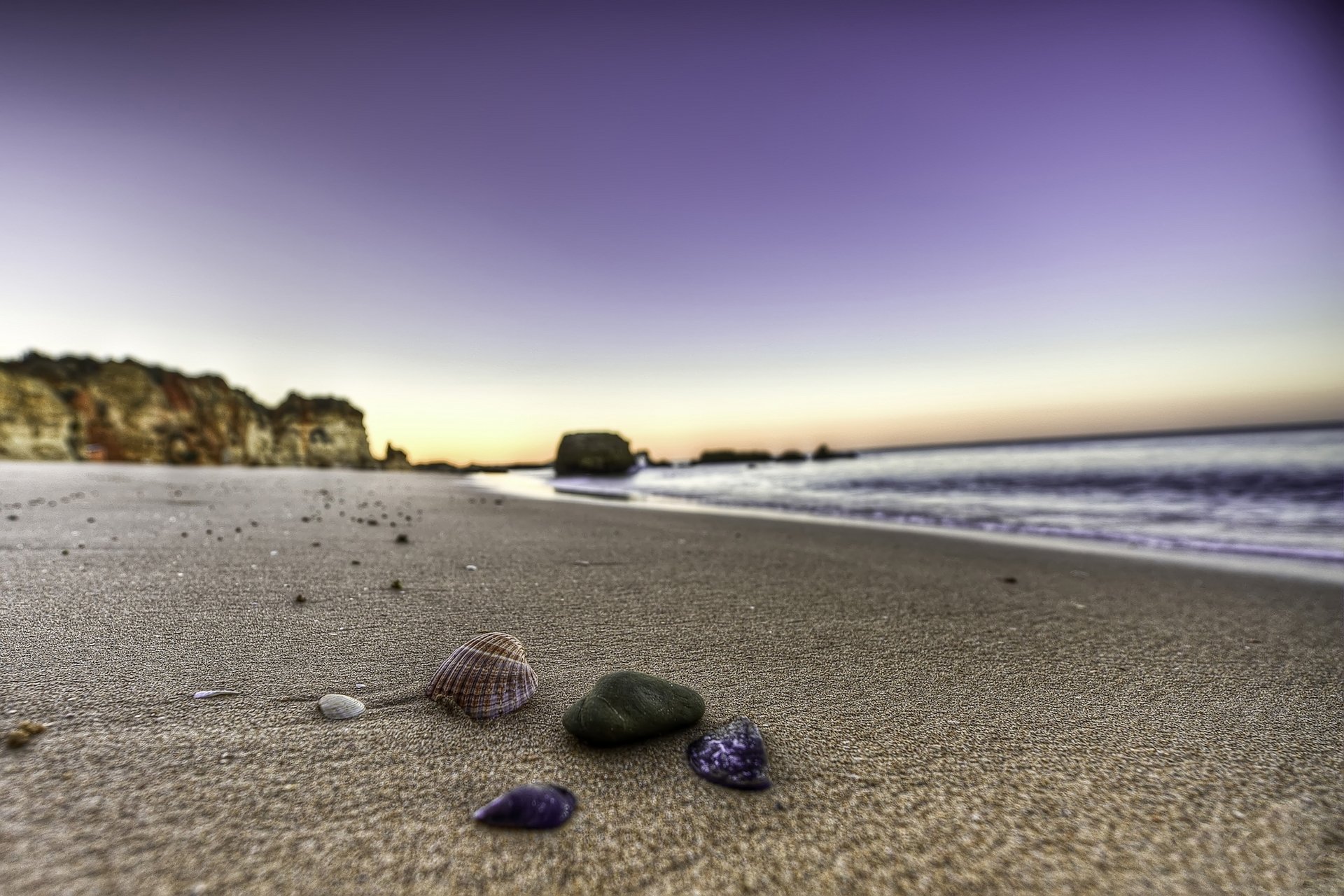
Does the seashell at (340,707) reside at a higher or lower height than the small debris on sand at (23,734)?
lower

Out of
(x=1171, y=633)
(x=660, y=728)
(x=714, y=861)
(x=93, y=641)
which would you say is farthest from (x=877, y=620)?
(x=93, y=641)

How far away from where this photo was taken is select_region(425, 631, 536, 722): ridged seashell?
1884 mm

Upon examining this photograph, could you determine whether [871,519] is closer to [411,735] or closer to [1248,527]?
[1248,527]

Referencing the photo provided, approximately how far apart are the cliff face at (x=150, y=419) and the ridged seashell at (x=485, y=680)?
4809cm

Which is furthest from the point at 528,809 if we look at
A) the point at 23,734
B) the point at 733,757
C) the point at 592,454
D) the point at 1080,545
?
the point at 592,454

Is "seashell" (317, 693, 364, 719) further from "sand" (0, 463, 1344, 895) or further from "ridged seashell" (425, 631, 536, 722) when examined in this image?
"ridged seashell" (425, 631, 536, 722)

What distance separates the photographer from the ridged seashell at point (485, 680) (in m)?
1.88

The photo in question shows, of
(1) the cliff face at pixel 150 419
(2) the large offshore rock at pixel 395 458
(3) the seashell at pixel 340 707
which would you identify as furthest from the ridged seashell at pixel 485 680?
(2) the large offshore rock at pixel 395 458

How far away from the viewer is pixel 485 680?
76.0 inches

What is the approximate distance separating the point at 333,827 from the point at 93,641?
2079 millimetres

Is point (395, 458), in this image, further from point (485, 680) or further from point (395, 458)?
point (485, 680)

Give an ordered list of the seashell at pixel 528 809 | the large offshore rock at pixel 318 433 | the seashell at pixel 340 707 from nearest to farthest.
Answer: the seashell at pixel 528 809
the seashell at pixel 340 707
the large offshore rock at pixel 318 433

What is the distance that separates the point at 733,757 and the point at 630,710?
36 centimetres

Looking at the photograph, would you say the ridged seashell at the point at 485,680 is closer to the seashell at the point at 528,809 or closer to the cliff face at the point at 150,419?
the seashell at the point at 528,809
